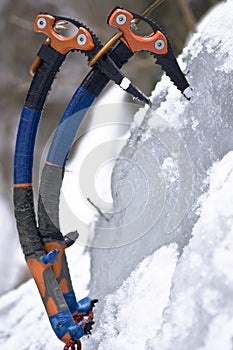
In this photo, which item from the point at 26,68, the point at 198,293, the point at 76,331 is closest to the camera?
the point at 198,293

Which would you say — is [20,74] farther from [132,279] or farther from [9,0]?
[132,279]

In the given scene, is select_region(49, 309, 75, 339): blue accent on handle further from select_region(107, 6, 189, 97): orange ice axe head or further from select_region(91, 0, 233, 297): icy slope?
select_region(107, 6, 189, 97): orange ice axe head

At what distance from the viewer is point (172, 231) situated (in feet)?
1.59

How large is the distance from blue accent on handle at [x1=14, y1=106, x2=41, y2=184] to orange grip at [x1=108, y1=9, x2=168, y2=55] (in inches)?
3.8

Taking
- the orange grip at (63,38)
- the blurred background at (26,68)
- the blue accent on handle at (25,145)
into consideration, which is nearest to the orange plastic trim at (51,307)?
the blue accent on handle at (25,145)

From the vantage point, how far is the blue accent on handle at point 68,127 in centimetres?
47

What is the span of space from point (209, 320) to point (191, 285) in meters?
0.03

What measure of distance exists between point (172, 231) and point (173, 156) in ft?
0.27

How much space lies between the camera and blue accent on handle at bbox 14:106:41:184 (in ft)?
1.53

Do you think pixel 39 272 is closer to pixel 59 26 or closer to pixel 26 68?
pixel 59 26

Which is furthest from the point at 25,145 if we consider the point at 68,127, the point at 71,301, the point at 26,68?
the point at 26,68

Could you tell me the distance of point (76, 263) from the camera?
2.42 ft

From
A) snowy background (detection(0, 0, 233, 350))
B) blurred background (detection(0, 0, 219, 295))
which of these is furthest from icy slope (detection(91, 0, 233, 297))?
blurred background (detection(0, 0, 219, 295))

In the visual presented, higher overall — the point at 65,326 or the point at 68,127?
the point at 68,127
